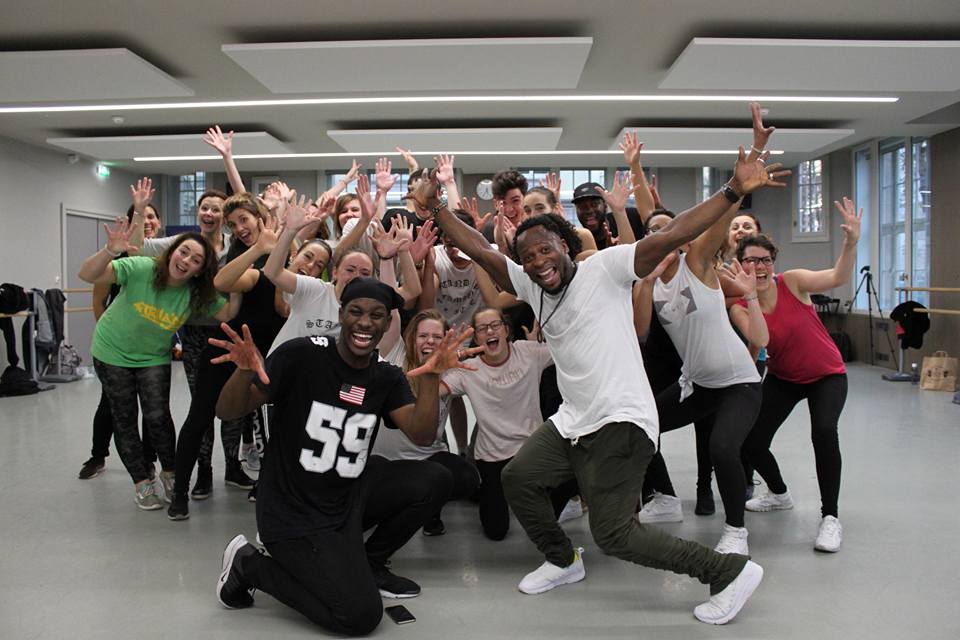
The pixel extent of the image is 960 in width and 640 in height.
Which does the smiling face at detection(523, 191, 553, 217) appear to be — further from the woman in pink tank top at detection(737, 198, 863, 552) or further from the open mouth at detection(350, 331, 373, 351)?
the open mouth at detection(350, 331, 373, 351)

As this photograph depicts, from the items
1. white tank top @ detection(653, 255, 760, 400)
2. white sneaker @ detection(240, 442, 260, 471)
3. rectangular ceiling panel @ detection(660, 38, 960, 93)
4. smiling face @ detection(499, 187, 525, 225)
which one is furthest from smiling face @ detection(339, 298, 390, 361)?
rectangular ceiling panel @ detection(660, 38, 960, 93)

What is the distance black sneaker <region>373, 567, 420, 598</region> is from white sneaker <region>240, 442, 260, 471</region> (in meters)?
2.13

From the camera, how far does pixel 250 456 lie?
189 inches

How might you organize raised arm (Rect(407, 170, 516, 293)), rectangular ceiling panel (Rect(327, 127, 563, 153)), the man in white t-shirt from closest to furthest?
the man in white t-shirt
raised arm (Rect(407, 170, 516, 293))
rectangular ceiling panel (Rect(327, 127, 563, 153))

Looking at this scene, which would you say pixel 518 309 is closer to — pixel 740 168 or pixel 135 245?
pixel 740 168

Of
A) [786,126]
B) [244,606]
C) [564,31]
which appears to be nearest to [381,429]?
[244,606]

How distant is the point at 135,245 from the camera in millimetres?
4133

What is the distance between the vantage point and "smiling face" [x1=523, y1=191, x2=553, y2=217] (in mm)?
3771

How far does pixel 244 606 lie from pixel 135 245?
7.66 ft

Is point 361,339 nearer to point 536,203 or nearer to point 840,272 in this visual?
point 536,203

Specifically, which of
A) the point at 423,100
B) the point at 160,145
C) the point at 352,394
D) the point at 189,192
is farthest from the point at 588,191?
the point at 189,192

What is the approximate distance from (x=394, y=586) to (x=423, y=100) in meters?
5.99

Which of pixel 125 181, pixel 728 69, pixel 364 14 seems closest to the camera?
pixel 364 14

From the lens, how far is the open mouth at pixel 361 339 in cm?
254
